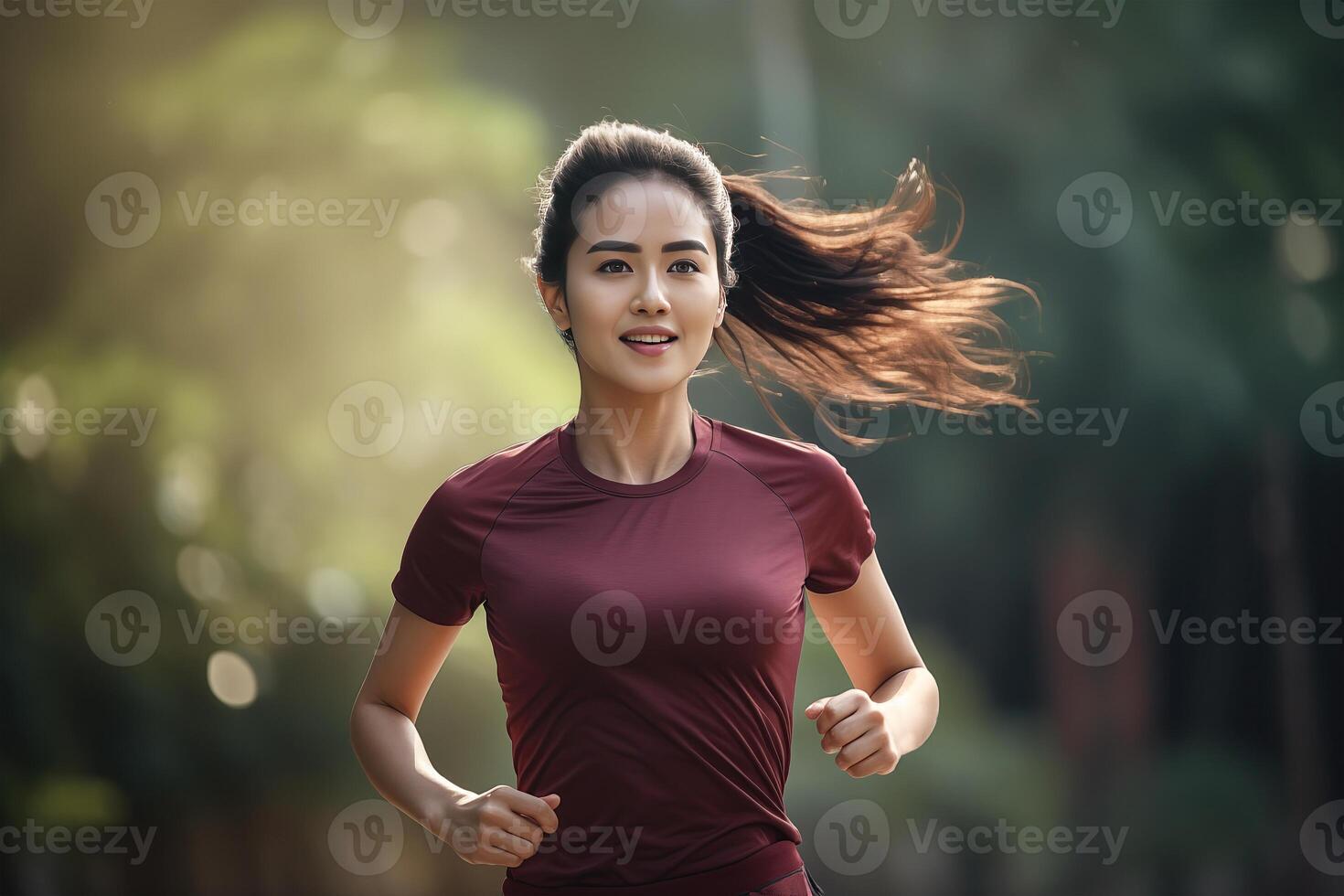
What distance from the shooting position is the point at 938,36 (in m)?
2.74

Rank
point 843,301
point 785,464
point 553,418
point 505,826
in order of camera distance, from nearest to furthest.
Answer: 1. point 505,826
2. point 785,464
3. point 843,301
4. point 553,418

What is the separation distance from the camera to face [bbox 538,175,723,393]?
1501mm

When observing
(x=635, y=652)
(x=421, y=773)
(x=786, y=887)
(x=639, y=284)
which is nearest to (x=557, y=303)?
(x=639, y=284)

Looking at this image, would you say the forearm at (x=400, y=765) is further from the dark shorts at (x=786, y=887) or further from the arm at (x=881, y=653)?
the arm at (x=881, y=653)

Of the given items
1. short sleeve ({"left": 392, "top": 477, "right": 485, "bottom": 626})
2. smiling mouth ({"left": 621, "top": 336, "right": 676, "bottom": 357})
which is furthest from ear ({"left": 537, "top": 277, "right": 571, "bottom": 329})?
short sleeve ({"left": 392, "top": 477, "right": 485, "bottom": 626})

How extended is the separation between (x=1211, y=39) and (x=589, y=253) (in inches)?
74.1

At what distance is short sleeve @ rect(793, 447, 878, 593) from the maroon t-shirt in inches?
1.1

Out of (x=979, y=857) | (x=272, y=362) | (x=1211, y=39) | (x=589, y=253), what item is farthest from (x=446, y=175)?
(x=979, y=857)

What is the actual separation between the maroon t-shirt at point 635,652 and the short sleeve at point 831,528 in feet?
0.09

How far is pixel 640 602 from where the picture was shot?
141cm

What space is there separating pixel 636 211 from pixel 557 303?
0.55 ft

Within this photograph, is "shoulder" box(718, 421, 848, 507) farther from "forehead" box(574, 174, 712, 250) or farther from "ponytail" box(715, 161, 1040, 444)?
"forehead" box(574, 174, 712, 250)

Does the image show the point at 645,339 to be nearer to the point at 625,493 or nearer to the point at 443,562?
the point at 625,493

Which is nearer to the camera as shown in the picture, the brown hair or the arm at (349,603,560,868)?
the arm at (349,603,560,868)
